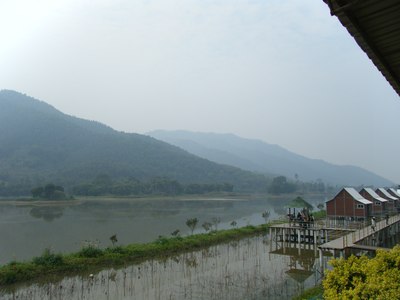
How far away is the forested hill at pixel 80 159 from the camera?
5266 inches

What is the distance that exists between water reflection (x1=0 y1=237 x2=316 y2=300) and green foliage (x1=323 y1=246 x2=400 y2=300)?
11145 mm

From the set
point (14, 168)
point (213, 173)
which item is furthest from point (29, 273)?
point (213, 173)

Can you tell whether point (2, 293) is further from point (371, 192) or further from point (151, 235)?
point (371, 192)

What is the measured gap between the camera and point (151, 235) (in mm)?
35594

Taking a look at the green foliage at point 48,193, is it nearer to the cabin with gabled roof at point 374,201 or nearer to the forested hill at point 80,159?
the forested hill at point 80,159

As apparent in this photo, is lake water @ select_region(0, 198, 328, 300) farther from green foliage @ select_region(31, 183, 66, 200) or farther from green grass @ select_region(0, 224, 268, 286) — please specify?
green foliage @ select_region(31, 183, 66, 200)

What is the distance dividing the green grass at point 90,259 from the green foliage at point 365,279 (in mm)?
17566

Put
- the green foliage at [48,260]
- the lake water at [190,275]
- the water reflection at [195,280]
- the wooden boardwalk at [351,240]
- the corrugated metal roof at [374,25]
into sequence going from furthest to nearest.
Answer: the wooden boardwalk at [351,240] → the green foliage at [48,260] → the lake water at [190,275] → the water reflection at [195,280] → the corrugated metal roof at [374,25]

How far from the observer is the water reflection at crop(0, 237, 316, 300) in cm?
1678

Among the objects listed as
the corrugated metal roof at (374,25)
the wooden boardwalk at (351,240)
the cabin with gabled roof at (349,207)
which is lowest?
the wooden boardwalk at (351,240)

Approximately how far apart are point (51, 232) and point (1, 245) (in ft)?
24.5

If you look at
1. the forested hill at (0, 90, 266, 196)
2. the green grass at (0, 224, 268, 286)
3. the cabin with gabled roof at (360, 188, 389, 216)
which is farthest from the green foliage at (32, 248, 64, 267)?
the forested hill at (0, 90, 266, 196)

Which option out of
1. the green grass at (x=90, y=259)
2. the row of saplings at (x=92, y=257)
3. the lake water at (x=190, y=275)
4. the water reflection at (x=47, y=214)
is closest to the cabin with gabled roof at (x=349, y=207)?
the lake water at (x=190, y=275)

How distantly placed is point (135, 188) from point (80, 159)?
171 feet
